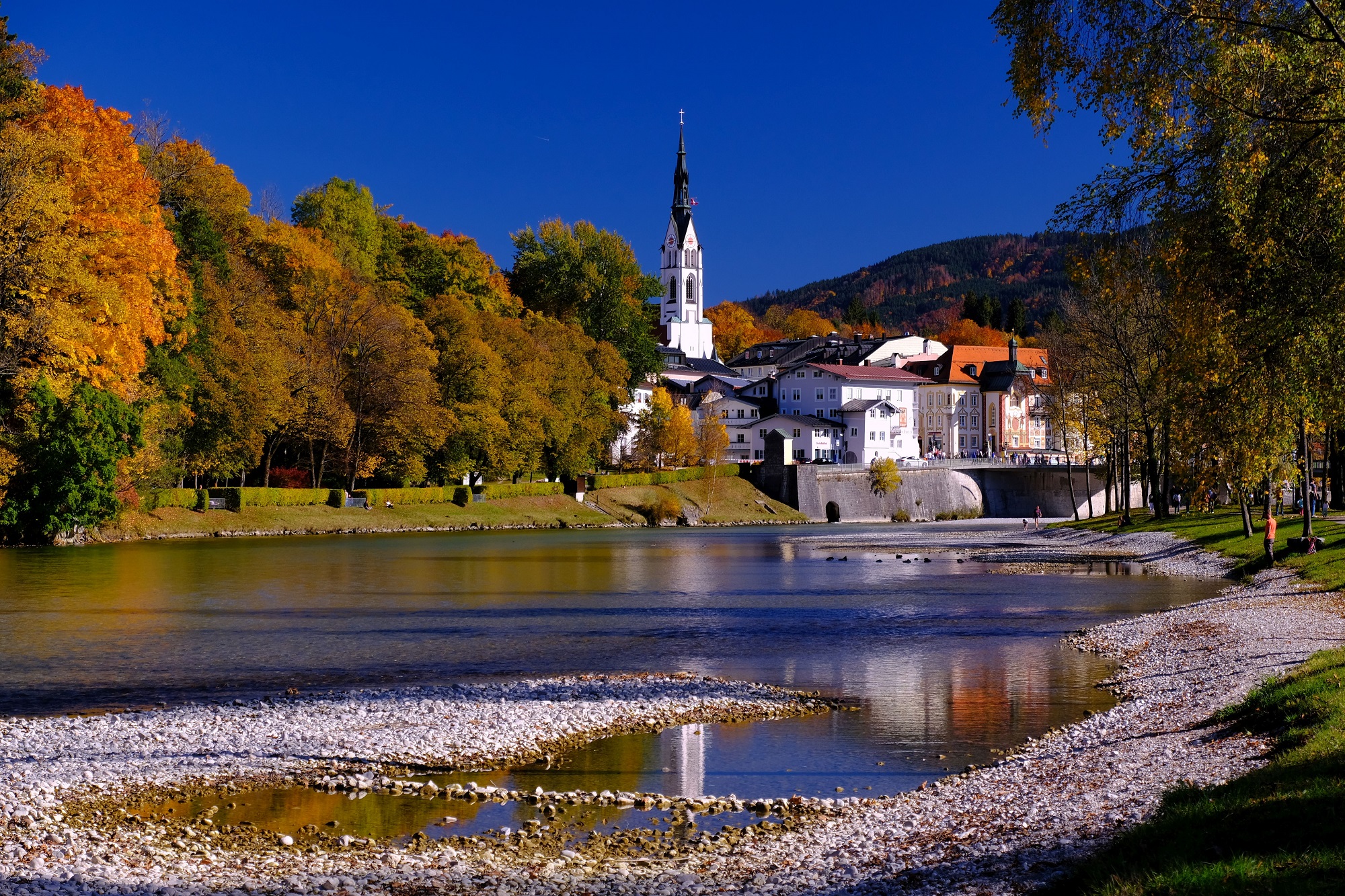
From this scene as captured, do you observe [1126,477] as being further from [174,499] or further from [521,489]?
[174,499]

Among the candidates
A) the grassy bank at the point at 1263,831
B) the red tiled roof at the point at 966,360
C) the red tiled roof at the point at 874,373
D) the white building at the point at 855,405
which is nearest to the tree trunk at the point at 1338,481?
the grassy bank at the point at 1263,831

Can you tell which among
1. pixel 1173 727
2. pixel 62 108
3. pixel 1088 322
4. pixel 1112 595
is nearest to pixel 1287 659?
pixel 1173 727

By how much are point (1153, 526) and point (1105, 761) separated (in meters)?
48.4

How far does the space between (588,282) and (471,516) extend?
120ft

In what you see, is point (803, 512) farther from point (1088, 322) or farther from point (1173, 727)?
point (1173, 727)

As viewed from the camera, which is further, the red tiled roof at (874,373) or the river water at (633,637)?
the red tiled roof at (874,373)

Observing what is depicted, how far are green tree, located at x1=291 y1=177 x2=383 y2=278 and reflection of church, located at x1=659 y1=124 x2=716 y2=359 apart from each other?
253ft

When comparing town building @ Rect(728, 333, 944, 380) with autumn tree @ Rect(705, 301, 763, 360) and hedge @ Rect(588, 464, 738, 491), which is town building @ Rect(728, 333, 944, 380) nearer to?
autumn tree @ Rect(705, 301, 763, 360)

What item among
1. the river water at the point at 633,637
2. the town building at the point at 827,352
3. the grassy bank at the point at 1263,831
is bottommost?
the river water at the point at 633,637

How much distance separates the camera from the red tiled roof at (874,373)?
419ft

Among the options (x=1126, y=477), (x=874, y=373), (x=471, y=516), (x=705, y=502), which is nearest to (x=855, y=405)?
(x=874, y=373)

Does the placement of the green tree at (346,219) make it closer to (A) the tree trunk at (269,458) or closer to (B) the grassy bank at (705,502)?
(A) the tree trunk at (269,458)

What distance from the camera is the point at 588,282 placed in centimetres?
10712

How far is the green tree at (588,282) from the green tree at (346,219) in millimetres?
19896
